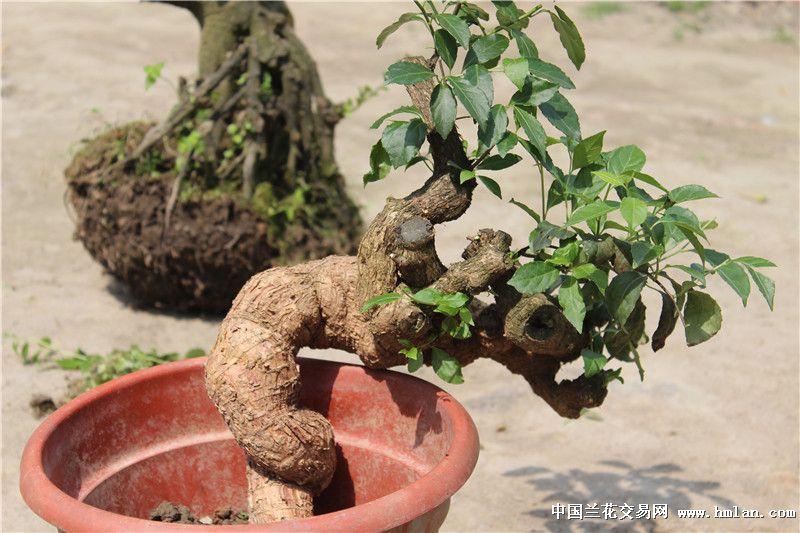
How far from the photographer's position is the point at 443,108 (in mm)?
2010

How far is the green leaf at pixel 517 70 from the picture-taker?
1.97m

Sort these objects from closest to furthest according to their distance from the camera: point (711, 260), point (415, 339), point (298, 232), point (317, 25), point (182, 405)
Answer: point (711, 260)
point (415, 339)
point (182, 405)
point (298, 232)
point (317, 25)

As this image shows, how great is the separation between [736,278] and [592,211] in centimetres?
33

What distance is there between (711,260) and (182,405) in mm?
1255

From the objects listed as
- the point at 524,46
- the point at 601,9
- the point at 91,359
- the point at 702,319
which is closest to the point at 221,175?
the point at 91,359

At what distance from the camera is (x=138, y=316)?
449cm

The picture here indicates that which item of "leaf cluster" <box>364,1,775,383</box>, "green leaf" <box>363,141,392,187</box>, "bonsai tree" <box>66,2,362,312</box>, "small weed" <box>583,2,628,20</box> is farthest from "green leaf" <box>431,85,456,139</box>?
"small weed" <box>583,2,628,20</box>

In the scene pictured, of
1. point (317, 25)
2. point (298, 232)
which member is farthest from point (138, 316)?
point (317, 25)

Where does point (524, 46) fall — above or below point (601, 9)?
above

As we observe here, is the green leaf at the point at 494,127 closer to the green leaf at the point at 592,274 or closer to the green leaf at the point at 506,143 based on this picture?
the green leaf at the point at 506,143

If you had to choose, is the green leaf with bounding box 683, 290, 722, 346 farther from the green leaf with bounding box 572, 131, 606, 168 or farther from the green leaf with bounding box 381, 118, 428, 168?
the green leaf with bounding box 381, 118, 428, 168

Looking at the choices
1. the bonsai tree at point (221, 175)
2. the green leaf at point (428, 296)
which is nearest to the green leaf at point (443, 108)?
the green leaf at point (428, 296)

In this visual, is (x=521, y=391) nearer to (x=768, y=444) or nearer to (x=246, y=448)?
(x=768, y=444)

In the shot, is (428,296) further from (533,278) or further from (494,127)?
(494,127)
